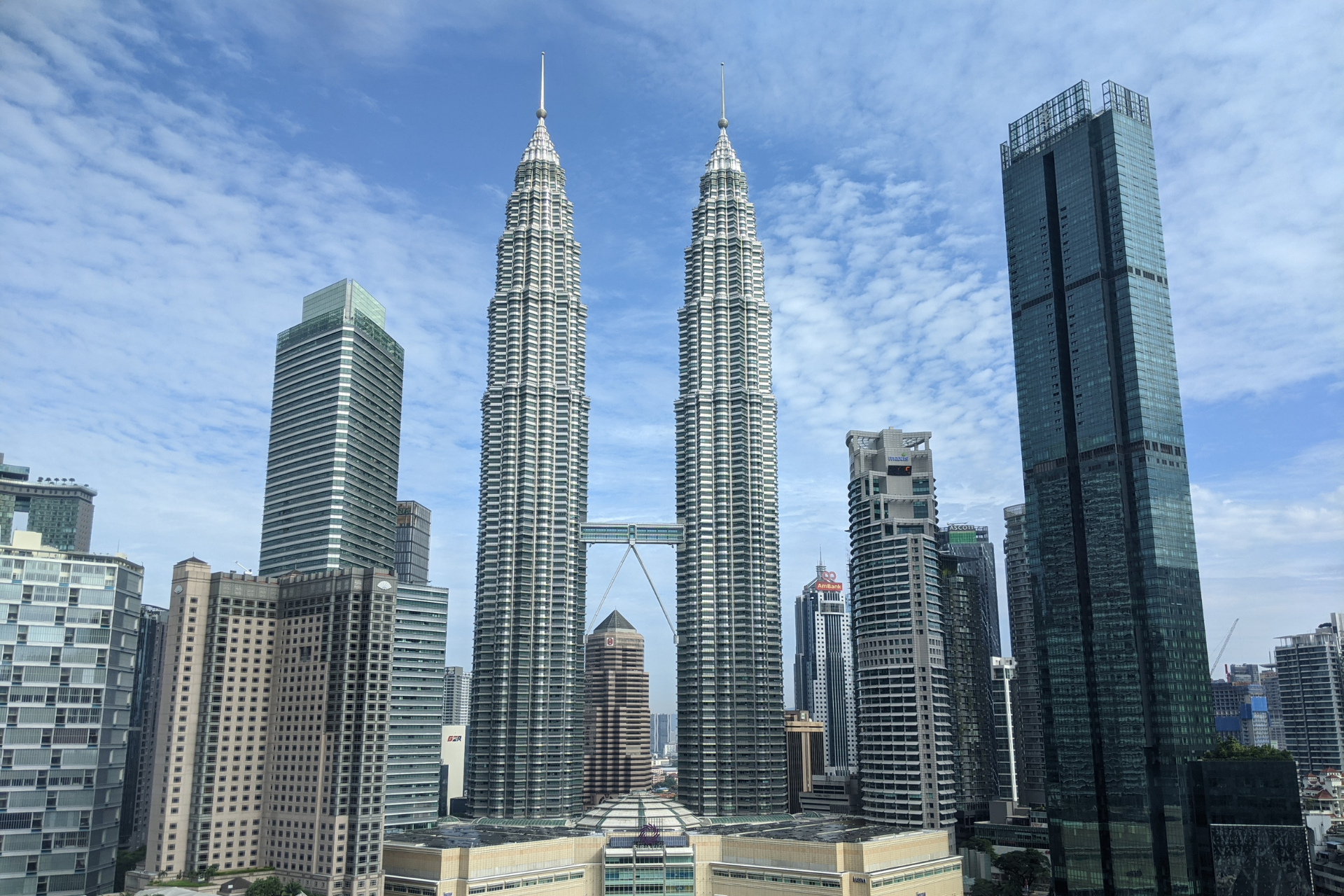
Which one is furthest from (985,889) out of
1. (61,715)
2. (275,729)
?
(61,715)

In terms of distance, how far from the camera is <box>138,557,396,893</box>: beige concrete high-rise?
174m

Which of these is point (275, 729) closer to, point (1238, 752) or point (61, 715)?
point (61, 715)

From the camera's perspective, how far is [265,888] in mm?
155250

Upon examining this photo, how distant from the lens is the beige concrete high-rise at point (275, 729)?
17400 cm

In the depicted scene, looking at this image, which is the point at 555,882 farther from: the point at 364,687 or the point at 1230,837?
the point at 1230,837

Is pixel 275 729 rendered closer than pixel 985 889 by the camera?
Yes

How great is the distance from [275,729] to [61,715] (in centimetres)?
3909

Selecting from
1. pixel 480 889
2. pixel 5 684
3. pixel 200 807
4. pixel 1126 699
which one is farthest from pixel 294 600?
pixel 1126 699

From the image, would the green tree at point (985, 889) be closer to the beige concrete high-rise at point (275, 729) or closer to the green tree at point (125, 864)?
the beige concrete high-rise at point (275, 729)

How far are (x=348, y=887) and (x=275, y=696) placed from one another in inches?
1564

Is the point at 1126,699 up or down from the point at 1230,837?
up

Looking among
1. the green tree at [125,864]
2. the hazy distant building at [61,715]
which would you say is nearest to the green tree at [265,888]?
the hazy distant building at [61,715]

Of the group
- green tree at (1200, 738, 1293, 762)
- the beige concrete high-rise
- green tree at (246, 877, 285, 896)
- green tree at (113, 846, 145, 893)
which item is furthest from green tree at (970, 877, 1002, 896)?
green tree at (113, 846, 145, 893)

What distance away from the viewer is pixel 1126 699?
199m
